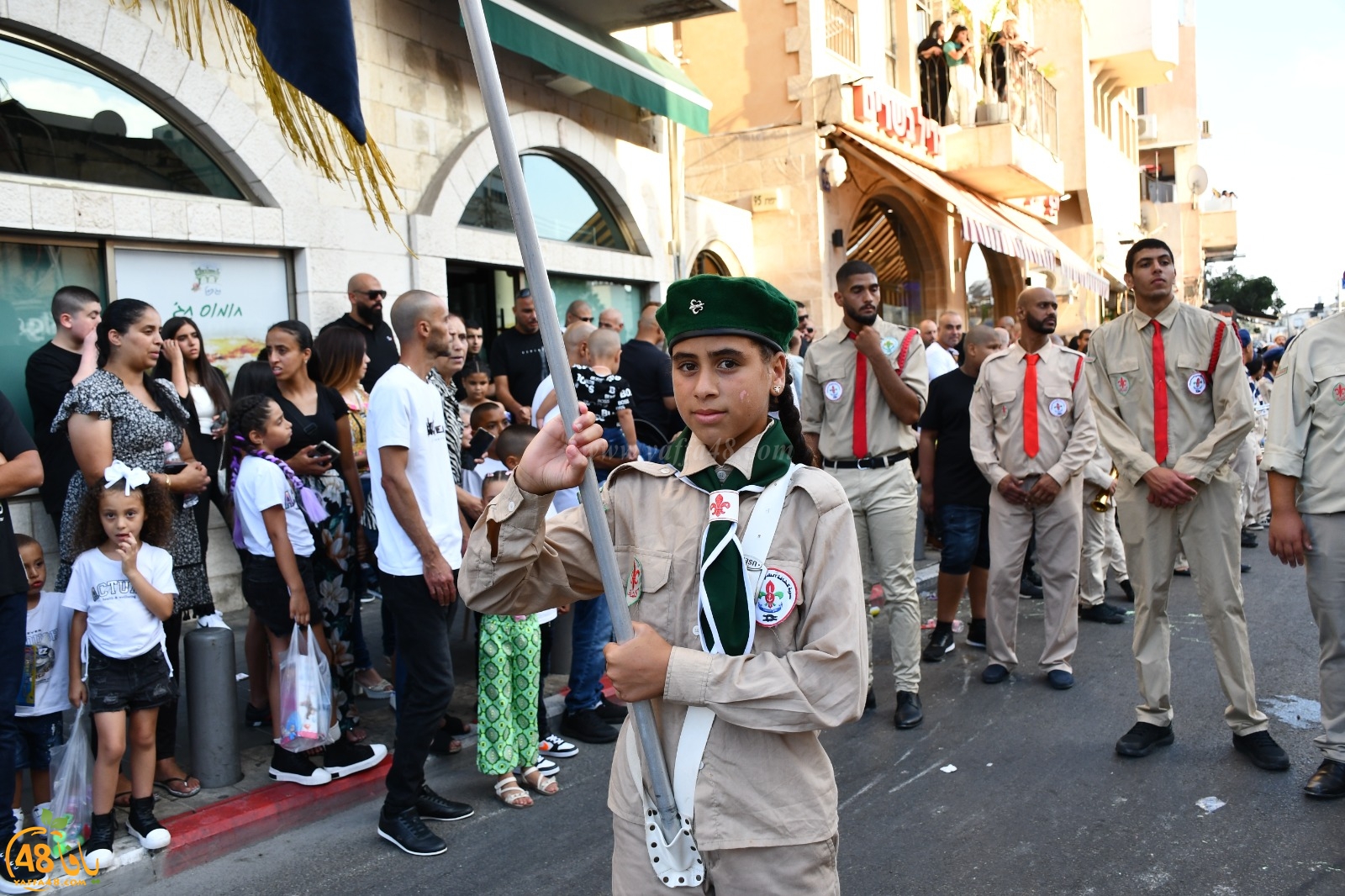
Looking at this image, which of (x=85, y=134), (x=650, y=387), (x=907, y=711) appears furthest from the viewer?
(x=650, y=387)

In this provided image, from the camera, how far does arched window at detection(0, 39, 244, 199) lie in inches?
257

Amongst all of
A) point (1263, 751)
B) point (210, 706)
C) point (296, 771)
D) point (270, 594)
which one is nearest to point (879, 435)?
point (1263, 751)

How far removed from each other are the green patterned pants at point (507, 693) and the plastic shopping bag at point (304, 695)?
67cm

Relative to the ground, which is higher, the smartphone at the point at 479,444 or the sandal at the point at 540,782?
the smartphone at the point at 479,444

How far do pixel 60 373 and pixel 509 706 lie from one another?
9.98ft

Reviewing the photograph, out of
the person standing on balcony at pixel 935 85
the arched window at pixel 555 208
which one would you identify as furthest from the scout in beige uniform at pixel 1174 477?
the person standing on balcony at pixel 935 85

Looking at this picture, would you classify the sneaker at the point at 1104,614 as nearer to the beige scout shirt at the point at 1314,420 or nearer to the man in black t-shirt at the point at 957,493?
Result: the man in black t-shirt at the point at 957,493

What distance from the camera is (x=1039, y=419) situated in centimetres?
601

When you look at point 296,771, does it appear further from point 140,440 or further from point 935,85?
point 935,85

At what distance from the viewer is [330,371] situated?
5.81m

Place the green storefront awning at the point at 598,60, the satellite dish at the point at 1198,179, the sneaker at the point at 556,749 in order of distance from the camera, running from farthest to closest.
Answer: the satellite dish at the point at 1198,179 < the green storefront awning at the point at 598,60 < the sneaker at the point at 556,749

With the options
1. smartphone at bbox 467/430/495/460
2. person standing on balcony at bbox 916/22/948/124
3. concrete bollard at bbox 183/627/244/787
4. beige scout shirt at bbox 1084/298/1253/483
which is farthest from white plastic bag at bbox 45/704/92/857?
person standing on balcony at bbox 916/22/948/124

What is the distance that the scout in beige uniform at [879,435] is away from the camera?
5.40 m

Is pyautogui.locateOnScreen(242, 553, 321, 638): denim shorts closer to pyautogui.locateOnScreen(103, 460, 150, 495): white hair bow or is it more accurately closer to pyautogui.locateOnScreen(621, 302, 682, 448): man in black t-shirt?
pyautogui.locateOnScreen(103, 460, 150, 495): white hair bow
